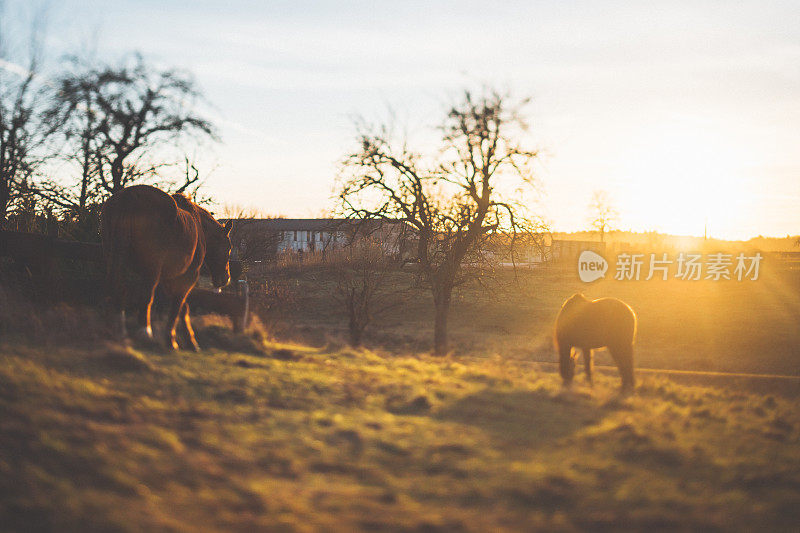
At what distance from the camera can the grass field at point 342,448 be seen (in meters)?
3.47

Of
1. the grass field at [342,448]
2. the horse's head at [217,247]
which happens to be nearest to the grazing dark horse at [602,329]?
the grass field at [342,448]

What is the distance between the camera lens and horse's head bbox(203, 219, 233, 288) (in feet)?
30.8

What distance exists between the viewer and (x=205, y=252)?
30.2ft

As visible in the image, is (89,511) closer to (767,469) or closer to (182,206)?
(767,469)

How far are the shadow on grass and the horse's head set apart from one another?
15.2 ft

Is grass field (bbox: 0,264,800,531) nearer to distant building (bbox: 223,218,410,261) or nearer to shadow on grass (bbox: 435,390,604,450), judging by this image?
shadow on grass (bbox: 435,390,604,450)

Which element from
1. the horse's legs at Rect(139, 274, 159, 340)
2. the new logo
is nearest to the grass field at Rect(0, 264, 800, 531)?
the horse's legs at Rect(139, 274, 159, 340)

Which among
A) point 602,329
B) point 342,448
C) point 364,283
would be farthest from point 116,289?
point 364,283

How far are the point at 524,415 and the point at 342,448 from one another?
2.36 metres

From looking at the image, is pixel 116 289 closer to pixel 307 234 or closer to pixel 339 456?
pixel 339 456

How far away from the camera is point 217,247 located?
947cm

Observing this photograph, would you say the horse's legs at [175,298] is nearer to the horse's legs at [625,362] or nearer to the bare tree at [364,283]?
the bare tree at [364,283]

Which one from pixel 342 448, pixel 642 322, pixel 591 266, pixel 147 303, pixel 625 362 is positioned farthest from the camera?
pixel 591 266

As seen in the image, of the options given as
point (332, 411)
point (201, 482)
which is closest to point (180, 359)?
point (332, 411)
